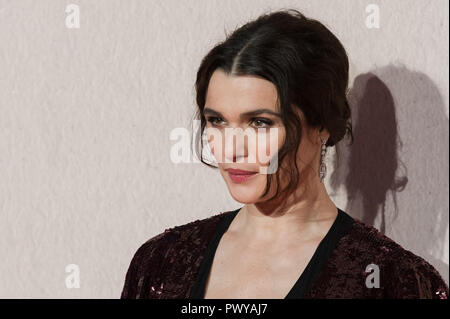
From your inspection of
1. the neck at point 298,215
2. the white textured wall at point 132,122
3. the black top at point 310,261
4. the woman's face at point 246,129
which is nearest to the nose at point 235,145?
the woman's face at point 246,129

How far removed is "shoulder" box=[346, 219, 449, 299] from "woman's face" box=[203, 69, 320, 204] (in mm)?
268

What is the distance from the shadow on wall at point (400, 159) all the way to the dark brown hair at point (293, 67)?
0.34 metres

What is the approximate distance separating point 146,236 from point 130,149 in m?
0.24

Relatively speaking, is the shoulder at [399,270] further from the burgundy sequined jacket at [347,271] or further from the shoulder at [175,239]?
the shoulder at [175,239]

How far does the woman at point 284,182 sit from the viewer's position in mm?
1359

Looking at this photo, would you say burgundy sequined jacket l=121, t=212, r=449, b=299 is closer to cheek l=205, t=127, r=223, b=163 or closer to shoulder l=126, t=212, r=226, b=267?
shoulder l=126, t=212, r=226, b=267

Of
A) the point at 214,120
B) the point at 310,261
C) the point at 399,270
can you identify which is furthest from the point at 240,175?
the point at 399,270

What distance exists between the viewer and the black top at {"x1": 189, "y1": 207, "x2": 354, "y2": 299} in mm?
1399

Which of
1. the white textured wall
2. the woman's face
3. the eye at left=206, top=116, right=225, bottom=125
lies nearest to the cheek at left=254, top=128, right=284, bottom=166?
the woman's face

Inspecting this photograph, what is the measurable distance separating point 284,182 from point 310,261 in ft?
0.61

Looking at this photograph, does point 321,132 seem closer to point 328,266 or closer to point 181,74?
Answer: point 328,266

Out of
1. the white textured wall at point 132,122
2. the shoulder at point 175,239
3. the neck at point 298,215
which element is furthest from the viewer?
the white textured wall at point 132,122

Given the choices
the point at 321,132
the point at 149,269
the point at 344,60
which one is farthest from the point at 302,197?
the point at 149,269

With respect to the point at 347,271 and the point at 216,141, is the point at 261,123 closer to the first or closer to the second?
the point at 216,141
